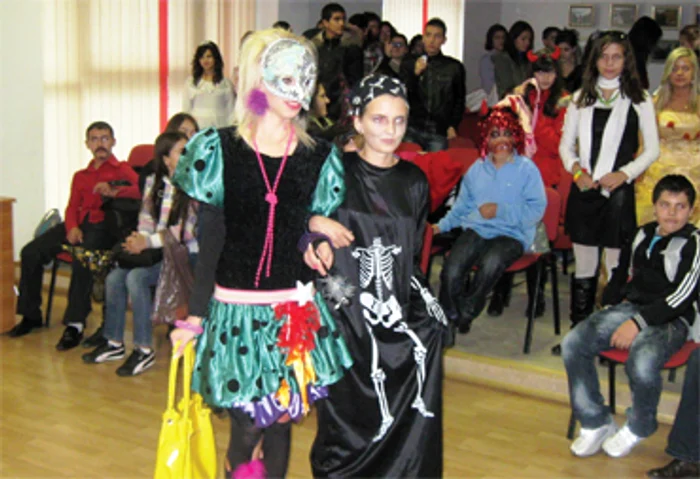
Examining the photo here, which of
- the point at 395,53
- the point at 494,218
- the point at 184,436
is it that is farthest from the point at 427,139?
the point at 184,436

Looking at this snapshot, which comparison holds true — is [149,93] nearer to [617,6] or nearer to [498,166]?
[498,166]

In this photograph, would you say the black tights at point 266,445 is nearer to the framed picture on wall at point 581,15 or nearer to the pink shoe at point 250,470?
the pink shoe at point 250,470

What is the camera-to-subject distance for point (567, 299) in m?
5.73

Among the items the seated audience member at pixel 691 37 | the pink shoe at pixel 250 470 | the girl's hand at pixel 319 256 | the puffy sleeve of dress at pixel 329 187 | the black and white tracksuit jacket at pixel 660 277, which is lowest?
the pink shoe at pixel 250 470

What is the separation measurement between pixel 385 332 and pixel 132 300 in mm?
2173

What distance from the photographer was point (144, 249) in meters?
4.89

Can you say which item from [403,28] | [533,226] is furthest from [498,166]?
[403,28]

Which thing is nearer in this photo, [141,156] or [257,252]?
[257,252]

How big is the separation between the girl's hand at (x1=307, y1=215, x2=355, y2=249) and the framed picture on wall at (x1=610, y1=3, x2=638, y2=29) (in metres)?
7.88

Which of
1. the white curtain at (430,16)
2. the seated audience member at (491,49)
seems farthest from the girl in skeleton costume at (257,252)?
the white curtain at (430,16)

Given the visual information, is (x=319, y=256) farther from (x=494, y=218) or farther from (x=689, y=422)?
(x=494, y=218)

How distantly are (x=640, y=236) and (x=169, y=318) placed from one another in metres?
2.34

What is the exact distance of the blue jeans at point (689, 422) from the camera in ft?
11.5

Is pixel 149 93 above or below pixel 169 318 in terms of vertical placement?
above
